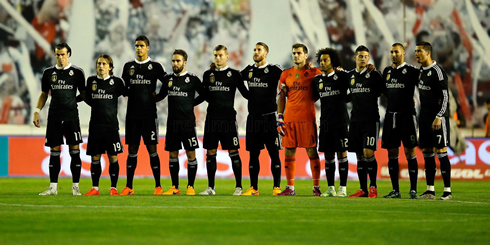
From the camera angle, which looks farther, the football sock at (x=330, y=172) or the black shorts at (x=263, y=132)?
the black shorts at (x=263, y=132)

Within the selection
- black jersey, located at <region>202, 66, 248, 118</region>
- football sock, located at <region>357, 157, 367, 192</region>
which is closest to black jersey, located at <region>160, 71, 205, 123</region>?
black jersey, located at <region>202, 66, 248, 118</region>

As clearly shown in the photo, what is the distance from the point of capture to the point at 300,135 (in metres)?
10.3

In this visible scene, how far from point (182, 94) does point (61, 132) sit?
5.70 feet

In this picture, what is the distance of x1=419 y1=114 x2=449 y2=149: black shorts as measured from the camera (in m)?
9.41

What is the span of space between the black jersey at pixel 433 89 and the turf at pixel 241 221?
3.95 ft

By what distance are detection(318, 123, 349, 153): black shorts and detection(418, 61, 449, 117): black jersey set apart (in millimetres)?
1133

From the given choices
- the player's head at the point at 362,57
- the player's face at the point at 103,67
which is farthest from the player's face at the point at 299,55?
the player's face at the point at 103,67

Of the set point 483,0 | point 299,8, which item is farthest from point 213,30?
point 483,0

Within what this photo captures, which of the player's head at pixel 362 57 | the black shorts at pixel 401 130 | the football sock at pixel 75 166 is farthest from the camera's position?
the football sock at pixel 75 166

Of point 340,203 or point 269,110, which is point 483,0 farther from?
point 340,203

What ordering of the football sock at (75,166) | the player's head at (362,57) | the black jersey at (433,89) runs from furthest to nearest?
the football sock at (75,166) < the player's head at (362,57) < the black jersey at (433,89)

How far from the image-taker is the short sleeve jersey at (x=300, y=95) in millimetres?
10305

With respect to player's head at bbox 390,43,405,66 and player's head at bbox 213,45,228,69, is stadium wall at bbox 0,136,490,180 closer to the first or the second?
player's head at bbox 213,45,228,69

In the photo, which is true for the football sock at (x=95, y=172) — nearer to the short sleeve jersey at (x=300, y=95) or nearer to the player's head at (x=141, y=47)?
the player's head at (x=141, y=47)
